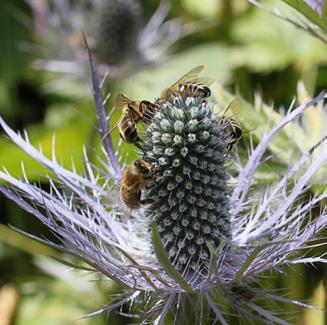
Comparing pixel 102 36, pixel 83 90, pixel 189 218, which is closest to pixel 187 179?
pixel 189 218

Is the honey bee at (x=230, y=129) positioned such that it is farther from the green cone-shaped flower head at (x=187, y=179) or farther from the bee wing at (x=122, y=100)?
the bee wing at (x=122, y=100)

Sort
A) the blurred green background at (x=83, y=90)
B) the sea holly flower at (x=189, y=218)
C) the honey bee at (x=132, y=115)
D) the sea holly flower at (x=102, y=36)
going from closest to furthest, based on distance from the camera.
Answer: the sea holly flower at (x=189, y=218)
the honey bee at (x=132, y=115)
the blurred green background at (x=83, y=90)
the sea holly flower at (x=102, y=36)

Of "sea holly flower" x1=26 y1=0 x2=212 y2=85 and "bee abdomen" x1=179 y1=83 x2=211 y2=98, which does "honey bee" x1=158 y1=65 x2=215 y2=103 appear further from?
"sea holly flower" x1=26 y1=0 x2=212 y2=85

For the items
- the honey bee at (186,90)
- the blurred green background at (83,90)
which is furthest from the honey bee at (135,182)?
the blurred green background at (83,90)

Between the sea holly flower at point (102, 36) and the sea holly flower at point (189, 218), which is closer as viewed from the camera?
the sea holly flower at point (189, 218)

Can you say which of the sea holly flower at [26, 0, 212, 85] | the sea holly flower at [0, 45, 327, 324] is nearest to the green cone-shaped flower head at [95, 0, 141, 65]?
the sea holly flower at [26, 0, 212, 85]
